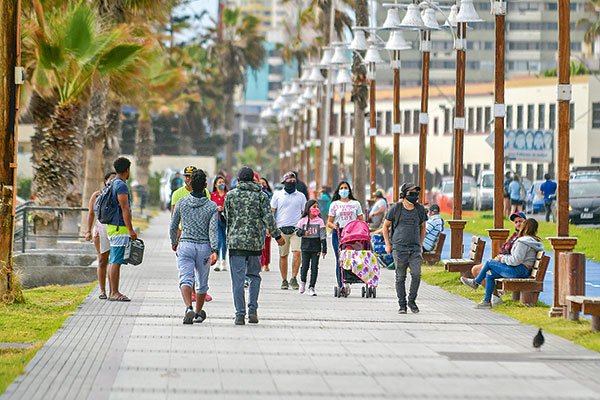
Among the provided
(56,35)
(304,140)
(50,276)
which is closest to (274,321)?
(50,276)

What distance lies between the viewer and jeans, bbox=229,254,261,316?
1667 centimetres

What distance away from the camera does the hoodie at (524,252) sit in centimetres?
1886

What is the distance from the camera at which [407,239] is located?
18875 mm

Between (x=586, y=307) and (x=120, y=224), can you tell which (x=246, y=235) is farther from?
(x=586, y=307)

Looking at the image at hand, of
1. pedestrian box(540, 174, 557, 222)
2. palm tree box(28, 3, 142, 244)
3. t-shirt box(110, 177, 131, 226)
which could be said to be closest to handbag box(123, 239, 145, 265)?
t-shirt box(110, 177, 131, 226)

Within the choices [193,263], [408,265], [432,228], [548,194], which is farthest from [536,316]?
[548,194]

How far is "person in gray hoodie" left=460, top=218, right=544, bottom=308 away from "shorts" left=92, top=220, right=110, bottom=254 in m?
4.70

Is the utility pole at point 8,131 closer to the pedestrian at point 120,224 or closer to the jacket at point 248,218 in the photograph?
the pedestrian at point 120,224

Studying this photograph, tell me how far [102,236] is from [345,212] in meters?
3.57

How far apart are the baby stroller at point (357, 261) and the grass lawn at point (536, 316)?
4.71ft

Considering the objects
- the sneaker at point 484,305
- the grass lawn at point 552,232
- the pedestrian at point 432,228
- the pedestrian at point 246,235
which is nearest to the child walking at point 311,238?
the sneaker at point 484,305

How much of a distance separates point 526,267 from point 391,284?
5.16 m

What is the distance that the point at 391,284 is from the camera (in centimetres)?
2409

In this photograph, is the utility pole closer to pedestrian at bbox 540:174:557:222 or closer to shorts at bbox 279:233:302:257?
shorts at bbox 279:233:302:257
